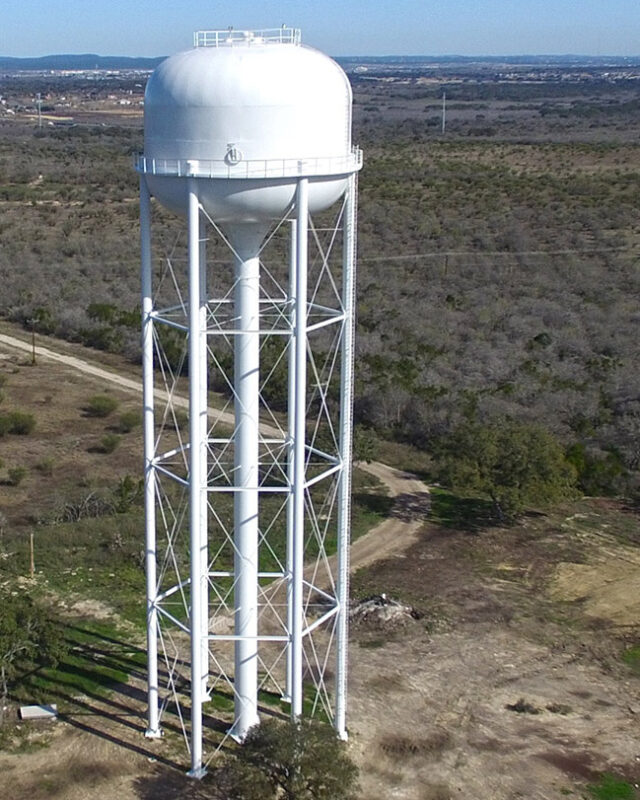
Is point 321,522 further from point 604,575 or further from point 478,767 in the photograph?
point 478,767

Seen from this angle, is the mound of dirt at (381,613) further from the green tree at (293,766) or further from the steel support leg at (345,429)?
the green tree at (293,766)

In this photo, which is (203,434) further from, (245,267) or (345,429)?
(245,267)

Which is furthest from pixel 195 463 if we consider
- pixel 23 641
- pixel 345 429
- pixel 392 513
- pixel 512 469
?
pixel 512 469

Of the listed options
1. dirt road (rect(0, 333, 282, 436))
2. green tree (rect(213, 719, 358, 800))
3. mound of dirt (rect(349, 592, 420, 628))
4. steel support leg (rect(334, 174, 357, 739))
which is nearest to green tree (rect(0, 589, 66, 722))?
green tree (rect(213, 719, 358, 800))

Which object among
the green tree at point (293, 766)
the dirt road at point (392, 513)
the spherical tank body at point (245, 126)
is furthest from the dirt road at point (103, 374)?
the spherical tank body at point (245, 126)

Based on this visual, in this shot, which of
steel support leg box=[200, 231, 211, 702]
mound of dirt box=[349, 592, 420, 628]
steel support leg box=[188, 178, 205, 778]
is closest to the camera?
steel support leg box=[188, 178, 205, 778]

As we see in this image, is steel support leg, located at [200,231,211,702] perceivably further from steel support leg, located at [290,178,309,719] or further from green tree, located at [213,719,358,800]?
green tree, located at [213,719,358,800]
